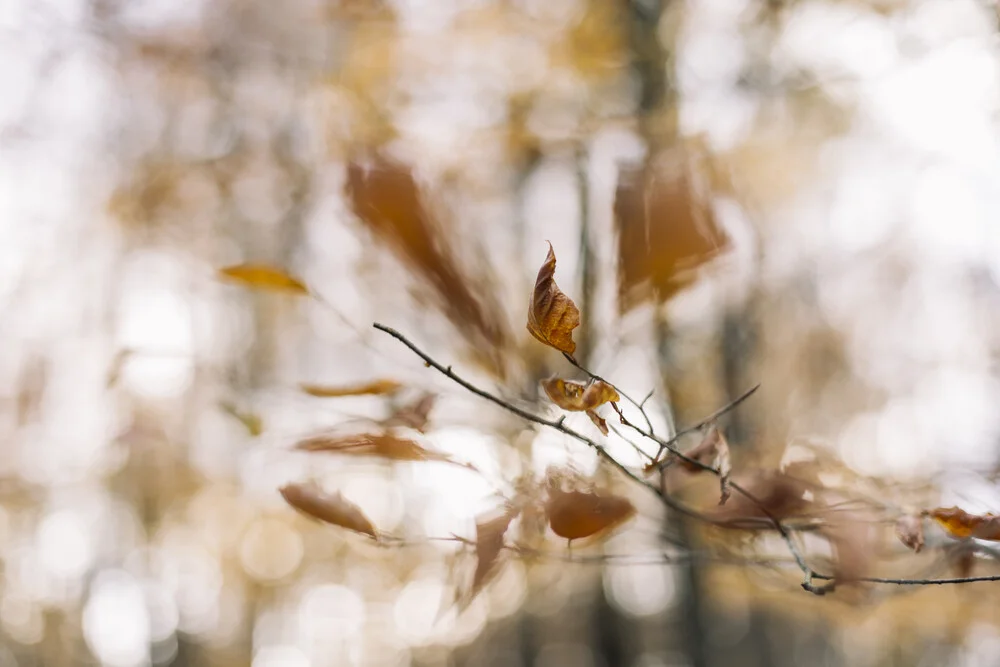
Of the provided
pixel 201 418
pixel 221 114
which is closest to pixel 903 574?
pixel 221 114

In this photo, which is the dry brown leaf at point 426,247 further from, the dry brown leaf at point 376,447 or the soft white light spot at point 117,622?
the soft white light spot at point 117,622

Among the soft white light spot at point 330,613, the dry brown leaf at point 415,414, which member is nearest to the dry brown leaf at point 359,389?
the dry brown leaf at point 415,414

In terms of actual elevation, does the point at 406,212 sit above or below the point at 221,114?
below

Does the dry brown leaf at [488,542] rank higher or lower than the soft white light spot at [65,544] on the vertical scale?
lower

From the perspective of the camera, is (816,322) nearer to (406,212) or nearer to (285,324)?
(406,212)

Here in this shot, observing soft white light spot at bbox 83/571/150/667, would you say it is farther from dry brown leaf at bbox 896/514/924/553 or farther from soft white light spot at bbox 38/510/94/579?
dry brown leaf at bbox 896/514/924/553
